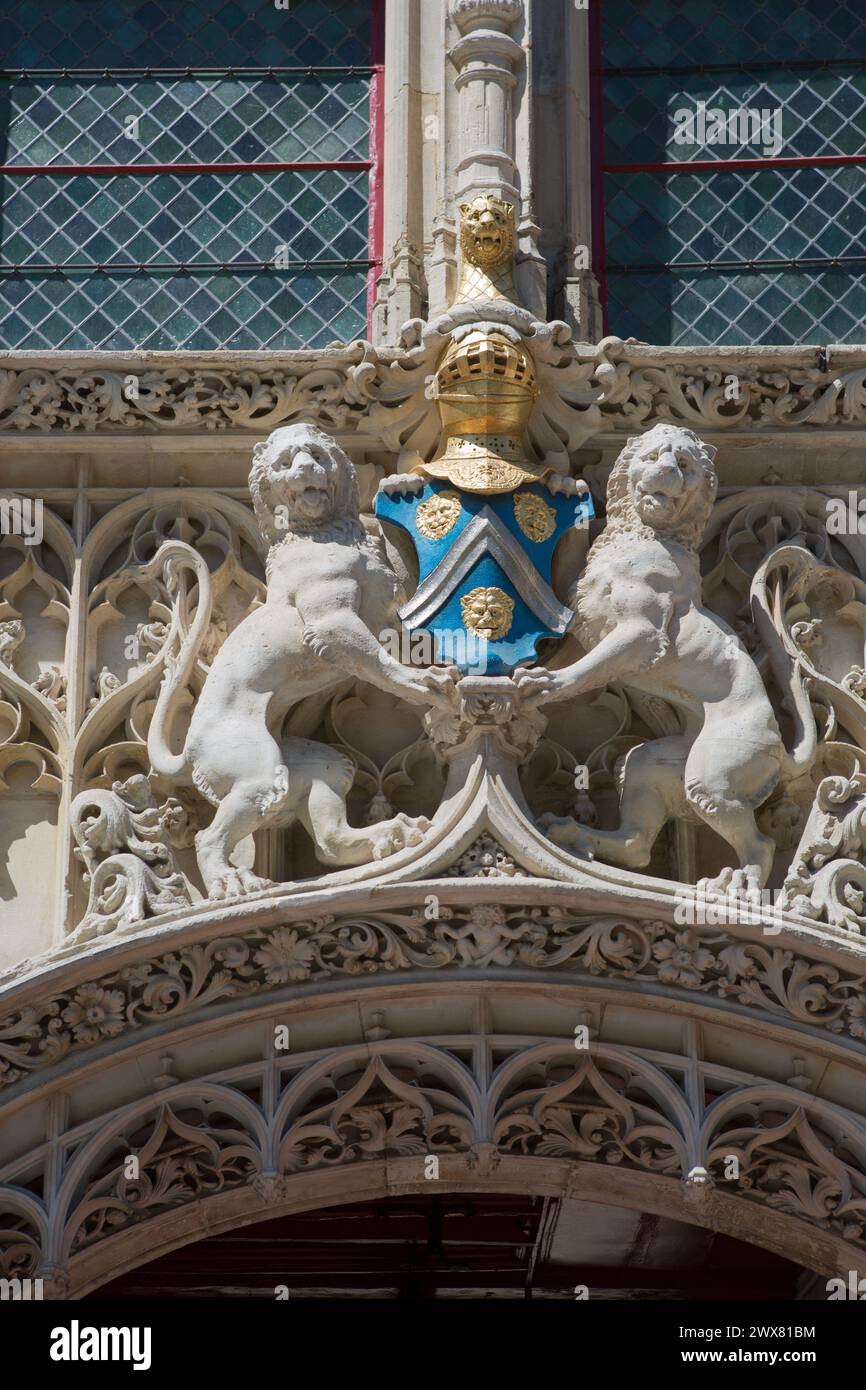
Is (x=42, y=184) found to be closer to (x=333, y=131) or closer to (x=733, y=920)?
(x=333, y=131)

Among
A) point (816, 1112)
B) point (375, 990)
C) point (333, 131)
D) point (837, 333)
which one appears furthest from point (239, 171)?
point (816, 1112)

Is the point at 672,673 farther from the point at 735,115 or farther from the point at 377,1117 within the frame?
the point at 735,115

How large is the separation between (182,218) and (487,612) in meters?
2.62

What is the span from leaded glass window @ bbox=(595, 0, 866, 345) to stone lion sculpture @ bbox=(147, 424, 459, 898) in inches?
71.7

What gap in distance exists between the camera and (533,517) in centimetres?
1107

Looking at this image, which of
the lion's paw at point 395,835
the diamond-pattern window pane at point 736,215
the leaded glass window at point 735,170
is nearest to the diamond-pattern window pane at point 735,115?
the leaded glass window at point 735,170

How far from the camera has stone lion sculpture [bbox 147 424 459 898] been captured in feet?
34.7

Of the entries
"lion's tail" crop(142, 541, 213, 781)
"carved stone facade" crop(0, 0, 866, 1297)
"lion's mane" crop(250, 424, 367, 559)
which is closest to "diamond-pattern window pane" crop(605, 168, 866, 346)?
"carved stone facade" crop(0, 0, 866, 1297)

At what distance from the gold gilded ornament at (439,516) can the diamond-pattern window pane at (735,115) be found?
7.22ft

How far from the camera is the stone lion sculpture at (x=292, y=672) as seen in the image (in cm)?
1058

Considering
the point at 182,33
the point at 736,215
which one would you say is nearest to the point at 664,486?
the point at 736,215

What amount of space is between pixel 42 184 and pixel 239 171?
0.85 metres
